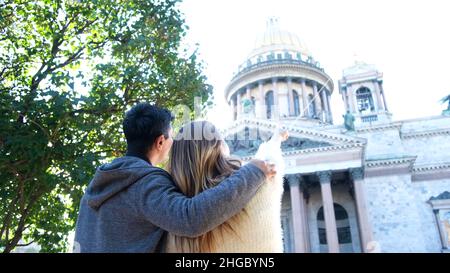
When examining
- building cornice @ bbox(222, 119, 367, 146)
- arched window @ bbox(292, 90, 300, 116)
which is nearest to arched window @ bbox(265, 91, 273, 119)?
arched window @ bbox(292, 90, 300, 116)

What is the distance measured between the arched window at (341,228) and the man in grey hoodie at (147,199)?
90.1ft

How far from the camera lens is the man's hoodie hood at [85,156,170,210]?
1.73 meters

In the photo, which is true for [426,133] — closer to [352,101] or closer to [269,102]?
[352,101]

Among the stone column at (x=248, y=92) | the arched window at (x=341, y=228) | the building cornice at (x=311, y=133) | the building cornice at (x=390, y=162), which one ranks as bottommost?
the arched window at (x=341, y=228)

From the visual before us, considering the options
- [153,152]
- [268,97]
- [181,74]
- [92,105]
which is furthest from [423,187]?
[153,152]

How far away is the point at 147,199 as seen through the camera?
162 centimetres

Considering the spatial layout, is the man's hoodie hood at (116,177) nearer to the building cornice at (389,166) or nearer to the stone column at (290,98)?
the building cornice at (389,166)

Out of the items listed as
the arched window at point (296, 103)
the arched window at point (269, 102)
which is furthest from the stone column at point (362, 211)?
the arched window at point (269, 102)

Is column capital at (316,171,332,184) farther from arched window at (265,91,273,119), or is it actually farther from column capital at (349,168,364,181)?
arched window at (265,91,273,119)

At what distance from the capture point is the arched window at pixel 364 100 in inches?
1271

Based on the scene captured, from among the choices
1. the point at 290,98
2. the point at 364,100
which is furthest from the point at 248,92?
the point at 364,100

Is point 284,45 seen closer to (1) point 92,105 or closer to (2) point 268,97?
(2) point 268,97

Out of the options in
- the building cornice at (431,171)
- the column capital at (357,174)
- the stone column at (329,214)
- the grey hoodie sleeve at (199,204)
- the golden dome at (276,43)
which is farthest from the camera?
the golden dome at (276,43)

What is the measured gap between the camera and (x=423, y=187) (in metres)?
28.0
